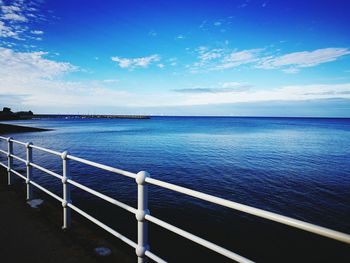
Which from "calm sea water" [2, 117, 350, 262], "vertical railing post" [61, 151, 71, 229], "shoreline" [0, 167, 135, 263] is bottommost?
"calm sea water" [2, 117, 350, 262]

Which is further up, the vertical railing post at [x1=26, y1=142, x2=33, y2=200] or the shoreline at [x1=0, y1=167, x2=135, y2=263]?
the vertical railing post at [x1=26, y1=142, x2=33, y2=200]

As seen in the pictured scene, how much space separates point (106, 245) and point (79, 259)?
505 millimetres

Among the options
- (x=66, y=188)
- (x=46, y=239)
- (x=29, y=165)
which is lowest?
(x=46, y=239)

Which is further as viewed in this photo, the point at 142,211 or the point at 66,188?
the point at 66,188

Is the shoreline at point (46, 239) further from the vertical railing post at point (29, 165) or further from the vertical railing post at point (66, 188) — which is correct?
the vertical railing post at point (29, 165)

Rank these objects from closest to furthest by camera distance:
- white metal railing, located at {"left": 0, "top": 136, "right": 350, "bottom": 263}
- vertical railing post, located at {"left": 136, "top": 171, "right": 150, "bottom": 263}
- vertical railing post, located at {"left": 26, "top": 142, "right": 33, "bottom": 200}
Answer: white metal railing, located at {"left": 0, "top": 136, "right": 350, "bottom": 263} → vertical railing post, located at {"left": 136, "top": 171, "right": 150, "bottom": 263} → vertical railing post, located at {"left": 26, "top": 142, "right": 33, "bottom": 200}

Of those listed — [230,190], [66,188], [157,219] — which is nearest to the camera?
[157,219]

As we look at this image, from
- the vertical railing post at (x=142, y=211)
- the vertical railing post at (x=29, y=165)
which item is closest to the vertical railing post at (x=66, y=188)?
the vertical railing post at (x=29, y=165)

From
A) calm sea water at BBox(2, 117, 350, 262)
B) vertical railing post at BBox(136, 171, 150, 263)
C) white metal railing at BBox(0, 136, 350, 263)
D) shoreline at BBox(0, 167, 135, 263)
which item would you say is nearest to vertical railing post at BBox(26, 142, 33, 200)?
white metal railing at BBox(0, 136, 350, 263)

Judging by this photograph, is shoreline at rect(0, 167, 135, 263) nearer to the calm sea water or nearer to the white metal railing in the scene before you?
the white metal railing

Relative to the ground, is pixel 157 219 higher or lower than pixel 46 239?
higher

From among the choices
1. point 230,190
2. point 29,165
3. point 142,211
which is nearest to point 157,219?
point 142,211

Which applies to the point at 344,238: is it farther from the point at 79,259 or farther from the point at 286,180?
the point at 286,180

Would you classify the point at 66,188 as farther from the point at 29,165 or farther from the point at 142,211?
the point at 142,211
